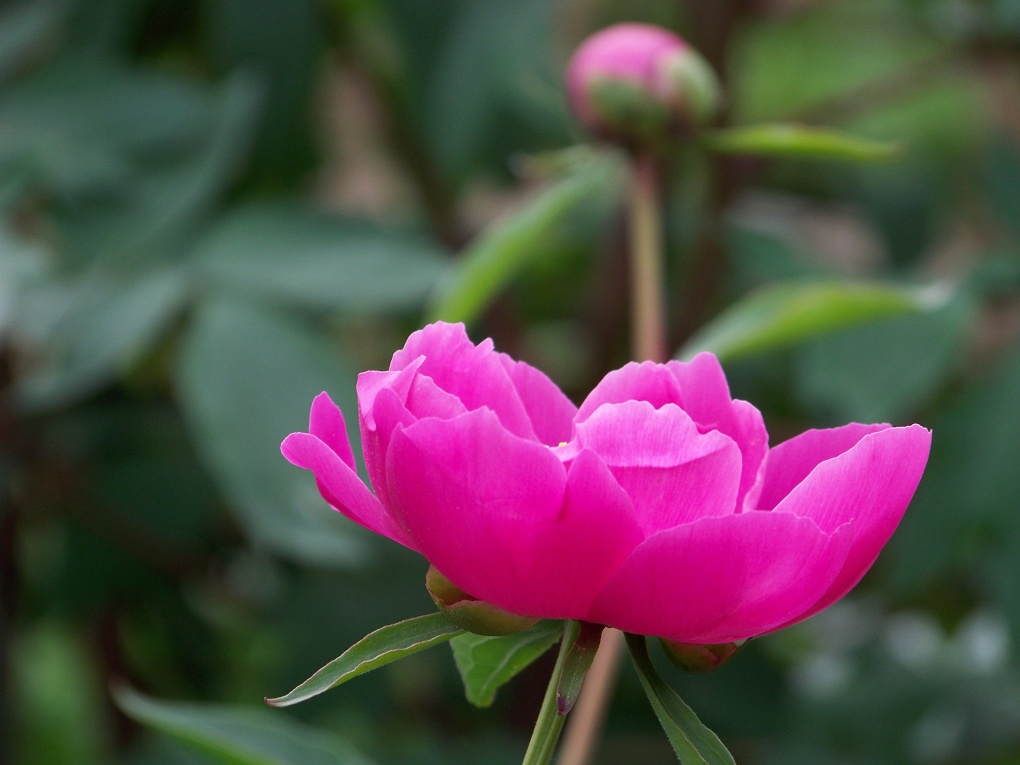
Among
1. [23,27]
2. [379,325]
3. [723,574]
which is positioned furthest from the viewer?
[379,325]

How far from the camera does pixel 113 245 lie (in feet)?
2.44

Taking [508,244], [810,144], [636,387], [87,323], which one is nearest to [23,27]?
[87,323]

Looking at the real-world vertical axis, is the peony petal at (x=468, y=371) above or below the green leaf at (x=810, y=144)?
above

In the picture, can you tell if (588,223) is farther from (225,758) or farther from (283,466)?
(225,758)

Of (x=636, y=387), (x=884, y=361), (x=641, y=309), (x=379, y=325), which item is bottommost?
(x=379, y=325)

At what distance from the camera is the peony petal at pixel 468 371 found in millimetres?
274

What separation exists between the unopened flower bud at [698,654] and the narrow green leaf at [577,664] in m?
0.02

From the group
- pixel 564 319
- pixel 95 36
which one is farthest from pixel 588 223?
pixel 95 36

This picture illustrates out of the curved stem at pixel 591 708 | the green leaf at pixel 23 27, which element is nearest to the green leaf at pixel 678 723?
the curved stem at pixel 591 708

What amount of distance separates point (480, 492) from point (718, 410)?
8 cm

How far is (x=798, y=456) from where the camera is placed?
29 cm

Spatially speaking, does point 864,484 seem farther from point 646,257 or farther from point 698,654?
point 646,257

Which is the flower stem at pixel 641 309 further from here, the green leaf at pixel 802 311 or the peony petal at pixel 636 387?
the peony petal at pixel 636 387

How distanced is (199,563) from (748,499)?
2.38ft
